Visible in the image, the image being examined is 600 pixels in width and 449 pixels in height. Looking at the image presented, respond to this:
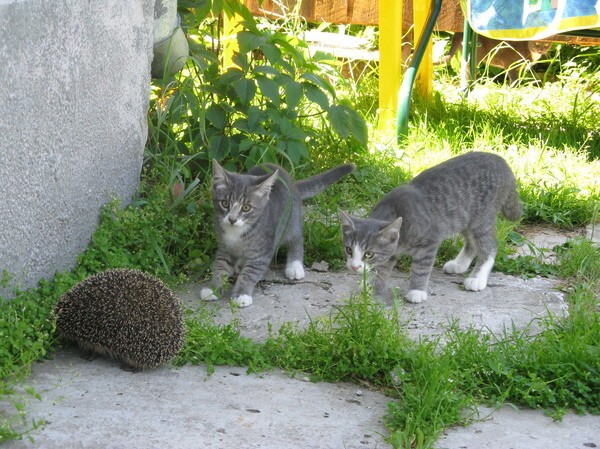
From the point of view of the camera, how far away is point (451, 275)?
5539 millimetres

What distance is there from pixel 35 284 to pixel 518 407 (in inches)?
95.9

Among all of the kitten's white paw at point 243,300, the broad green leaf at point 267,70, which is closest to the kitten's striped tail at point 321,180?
the broad green leaf at point 267,70

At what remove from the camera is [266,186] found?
5125 millimetres

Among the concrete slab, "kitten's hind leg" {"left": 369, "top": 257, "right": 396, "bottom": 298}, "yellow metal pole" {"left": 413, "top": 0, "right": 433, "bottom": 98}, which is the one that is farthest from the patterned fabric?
the concrete slab

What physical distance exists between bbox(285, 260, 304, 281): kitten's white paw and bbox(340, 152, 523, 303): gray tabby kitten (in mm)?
473

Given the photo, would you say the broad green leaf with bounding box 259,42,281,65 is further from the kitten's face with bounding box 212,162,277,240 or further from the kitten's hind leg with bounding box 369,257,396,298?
Answer: the kitten's hind leg with bounding box 369,257,396,298

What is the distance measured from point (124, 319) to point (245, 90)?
88.9 inches

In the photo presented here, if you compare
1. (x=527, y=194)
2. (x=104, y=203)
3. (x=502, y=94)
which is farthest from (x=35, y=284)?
(x=502, y=94)

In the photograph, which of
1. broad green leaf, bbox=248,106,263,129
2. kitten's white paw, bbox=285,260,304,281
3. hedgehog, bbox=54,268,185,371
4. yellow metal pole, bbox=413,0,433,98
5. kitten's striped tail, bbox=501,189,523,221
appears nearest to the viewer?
hedgehog, bbox=54,268,185,371

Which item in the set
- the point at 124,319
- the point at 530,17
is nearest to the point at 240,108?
the point at 124,319

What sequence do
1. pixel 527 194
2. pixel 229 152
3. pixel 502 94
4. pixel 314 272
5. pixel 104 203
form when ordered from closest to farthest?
pixel 104 203 → pixel 314 272 → pixel 229 152 → pixel 527 194 → pixel 502 94

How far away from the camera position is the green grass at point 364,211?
3.86 metres

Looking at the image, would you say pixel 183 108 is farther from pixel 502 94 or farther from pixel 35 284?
pixel 502 94

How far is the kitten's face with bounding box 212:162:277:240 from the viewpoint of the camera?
507 cm
